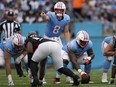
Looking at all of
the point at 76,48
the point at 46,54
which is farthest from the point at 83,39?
the point at 46,54

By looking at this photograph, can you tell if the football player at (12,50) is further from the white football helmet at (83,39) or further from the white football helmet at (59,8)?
the white football helmet at (83,39)

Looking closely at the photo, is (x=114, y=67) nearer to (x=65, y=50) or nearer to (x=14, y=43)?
(x=65, y=50)

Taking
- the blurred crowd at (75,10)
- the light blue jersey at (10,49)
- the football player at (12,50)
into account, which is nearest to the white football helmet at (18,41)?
the football player at (12,50)

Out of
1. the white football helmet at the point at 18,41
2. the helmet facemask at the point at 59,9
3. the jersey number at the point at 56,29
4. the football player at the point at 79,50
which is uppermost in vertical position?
the helmet facemask at the point at 59,9

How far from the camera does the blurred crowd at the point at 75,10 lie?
744 inches

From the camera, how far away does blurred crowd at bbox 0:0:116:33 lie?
18906 millimetres

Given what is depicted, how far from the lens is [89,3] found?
803 inches

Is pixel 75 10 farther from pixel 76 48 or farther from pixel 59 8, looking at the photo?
pixel 76 48

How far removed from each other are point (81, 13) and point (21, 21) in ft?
9.22

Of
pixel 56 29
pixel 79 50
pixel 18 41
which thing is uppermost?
pixel 56 29

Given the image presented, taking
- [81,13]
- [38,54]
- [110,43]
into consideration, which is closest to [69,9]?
[81,13]

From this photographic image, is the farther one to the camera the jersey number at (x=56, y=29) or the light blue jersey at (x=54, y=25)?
the jersey number at (x=56, y=29)

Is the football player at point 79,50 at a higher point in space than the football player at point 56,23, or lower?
lower

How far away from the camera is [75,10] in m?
20.0
